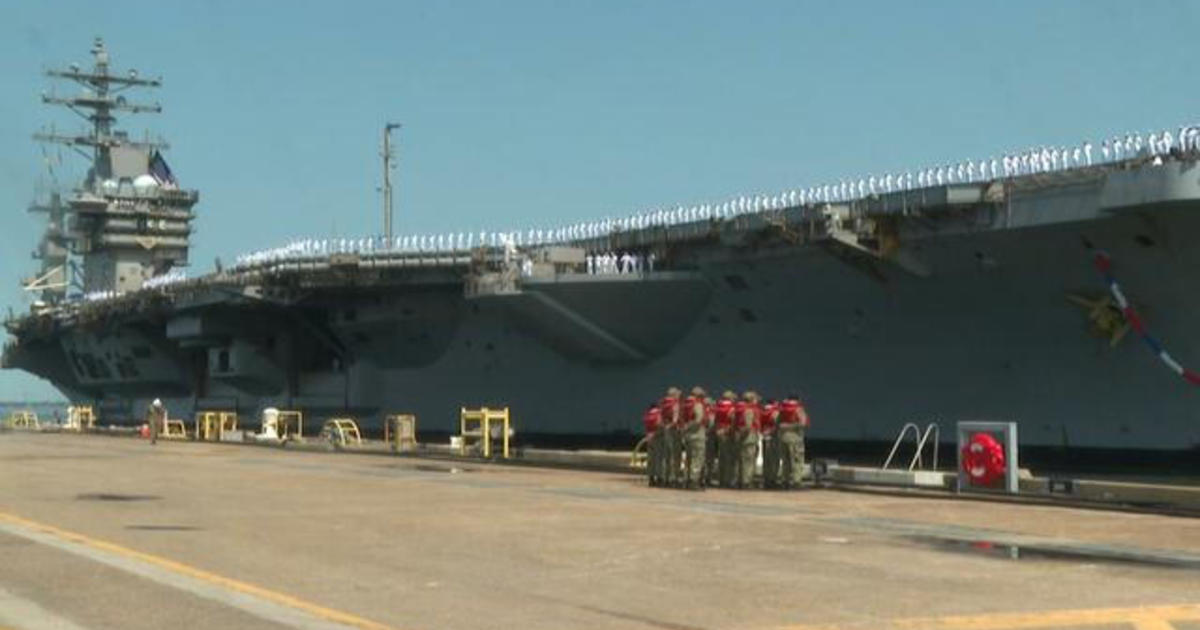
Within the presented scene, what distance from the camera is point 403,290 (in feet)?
134

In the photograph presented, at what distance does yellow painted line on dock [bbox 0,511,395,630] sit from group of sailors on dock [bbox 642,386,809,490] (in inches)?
Answer: 357

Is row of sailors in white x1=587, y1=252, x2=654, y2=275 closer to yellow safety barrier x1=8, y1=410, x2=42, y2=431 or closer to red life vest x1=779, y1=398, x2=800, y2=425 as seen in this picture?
red life vest x1=779, y1=398, x2=800, y2=425

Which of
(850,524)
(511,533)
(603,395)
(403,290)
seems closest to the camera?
(511,533)

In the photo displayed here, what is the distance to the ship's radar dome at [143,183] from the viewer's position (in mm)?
70062

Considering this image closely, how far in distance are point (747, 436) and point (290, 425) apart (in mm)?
30303

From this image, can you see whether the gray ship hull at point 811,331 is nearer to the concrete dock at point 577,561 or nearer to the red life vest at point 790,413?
the red life vest at point 790,413

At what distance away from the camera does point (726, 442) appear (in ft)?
65.8

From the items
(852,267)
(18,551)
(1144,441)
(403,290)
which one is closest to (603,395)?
(403,290)

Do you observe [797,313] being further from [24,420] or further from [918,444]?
[24,420]

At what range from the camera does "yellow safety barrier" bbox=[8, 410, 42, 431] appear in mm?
68812

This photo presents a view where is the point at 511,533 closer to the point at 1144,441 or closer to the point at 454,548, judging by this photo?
the point at 454,548

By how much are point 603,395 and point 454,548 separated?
85.6 feet

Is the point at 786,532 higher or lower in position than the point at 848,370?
lower

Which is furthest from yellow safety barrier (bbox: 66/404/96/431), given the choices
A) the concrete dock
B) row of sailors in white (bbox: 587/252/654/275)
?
the concrete dock
